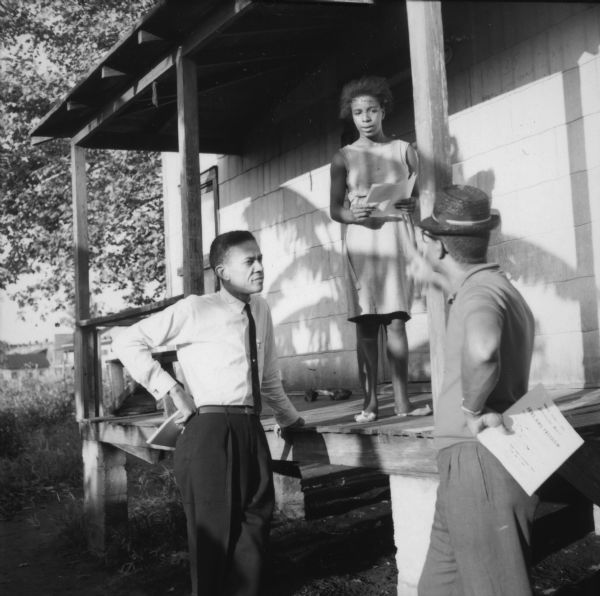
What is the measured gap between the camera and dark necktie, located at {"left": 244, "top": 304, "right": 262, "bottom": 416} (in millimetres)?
4039

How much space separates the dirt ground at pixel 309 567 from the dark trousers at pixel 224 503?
2.12 metres

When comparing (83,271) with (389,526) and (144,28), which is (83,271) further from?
(389,526)

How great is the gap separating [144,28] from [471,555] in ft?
17.0

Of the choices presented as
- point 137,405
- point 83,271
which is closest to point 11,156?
point 83,271

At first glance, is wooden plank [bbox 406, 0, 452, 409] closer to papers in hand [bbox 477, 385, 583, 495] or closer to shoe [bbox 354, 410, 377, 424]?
shoe [bbox 354, 410, 377, 424]

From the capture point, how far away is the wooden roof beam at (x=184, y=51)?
19.5 ft

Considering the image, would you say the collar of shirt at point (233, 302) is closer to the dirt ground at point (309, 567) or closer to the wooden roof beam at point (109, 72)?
the dirt ground at point (309, 567)

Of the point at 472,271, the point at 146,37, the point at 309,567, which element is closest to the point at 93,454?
the point at 309,567

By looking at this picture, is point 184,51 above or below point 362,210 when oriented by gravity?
above

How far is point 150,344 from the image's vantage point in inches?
158

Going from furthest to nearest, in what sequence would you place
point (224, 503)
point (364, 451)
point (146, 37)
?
1. point (146, 37)
2. point (364, 451)
3. point (224, 503)

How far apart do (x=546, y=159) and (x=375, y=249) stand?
6.52ft

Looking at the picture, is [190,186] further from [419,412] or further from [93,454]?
[93,454]

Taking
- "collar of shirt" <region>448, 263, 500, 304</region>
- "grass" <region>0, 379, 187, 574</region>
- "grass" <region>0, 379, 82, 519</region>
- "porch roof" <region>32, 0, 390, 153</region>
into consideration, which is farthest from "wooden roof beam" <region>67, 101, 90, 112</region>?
"collar of shirt" <region>448, 263, 500, 304</region>
